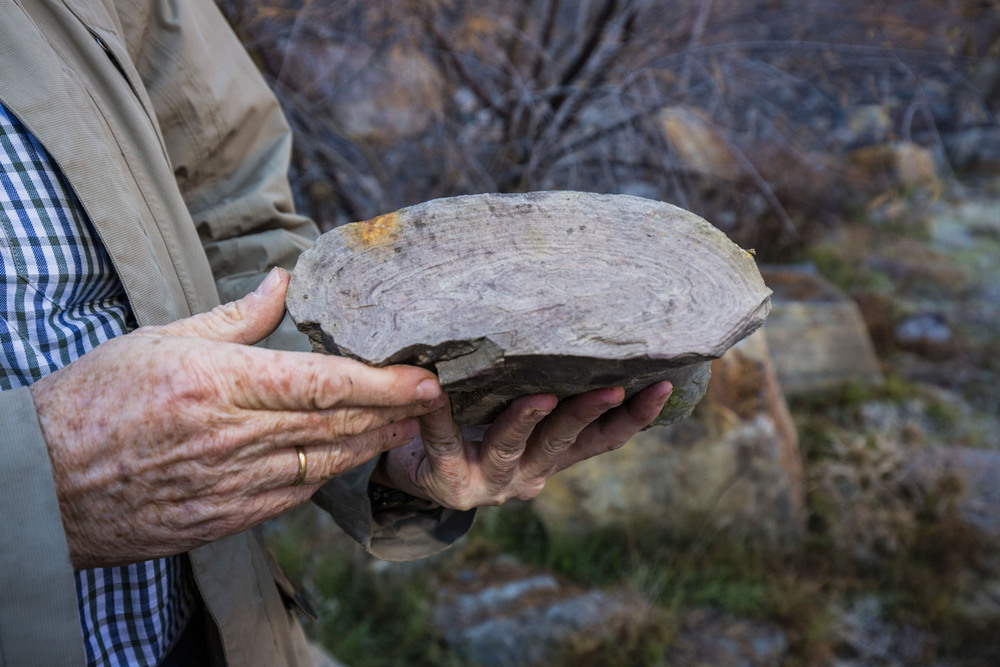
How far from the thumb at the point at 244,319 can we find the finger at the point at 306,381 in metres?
0.12

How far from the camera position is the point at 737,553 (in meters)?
3.46

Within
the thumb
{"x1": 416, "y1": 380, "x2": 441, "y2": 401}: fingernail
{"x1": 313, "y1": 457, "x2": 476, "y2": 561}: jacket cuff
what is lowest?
{"x1": 313, "y1": 457, "x2": 476, "y2": 561}: jacket cuff

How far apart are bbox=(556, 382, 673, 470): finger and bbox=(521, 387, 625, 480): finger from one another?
0.10 ft

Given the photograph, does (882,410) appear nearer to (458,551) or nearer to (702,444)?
(702,444)

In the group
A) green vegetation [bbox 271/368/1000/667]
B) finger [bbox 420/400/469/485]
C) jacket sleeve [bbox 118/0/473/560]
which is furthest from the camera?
green vegetation [bbox 271/368/1000/667]

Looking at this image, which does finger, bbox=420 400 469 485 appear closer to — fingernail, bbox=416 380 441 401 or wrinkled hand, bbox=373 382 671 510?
wrinkled hand, bbox=373 382 671 510

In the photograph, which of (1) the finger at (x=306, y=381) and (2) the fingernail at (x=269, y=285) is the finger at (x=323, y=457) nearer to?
(1) the finger at (x=306, y=381)

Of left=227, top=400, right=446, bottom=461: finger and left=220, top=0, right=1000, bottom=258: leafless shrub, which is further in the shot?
left=220, top=0, right=1000, bottom=258: leafless shrub

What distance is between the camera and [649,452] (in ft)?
11.5

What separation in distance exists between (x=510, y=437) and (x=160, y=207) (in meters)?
0.81

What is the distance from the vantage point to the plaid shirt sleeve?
117 cm

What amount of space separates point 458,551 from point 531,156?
2.07 meters

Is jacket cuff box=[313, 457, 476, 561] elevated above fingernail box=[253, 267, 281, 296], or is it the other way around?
fingernail box=[253, 267, 281, 296]

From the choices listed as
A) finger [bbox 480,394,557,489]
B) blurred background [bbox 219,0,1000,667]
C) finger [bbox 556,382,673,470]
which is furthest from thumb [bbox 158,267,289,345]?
blurred background [bbox 219,0,1000,667]
